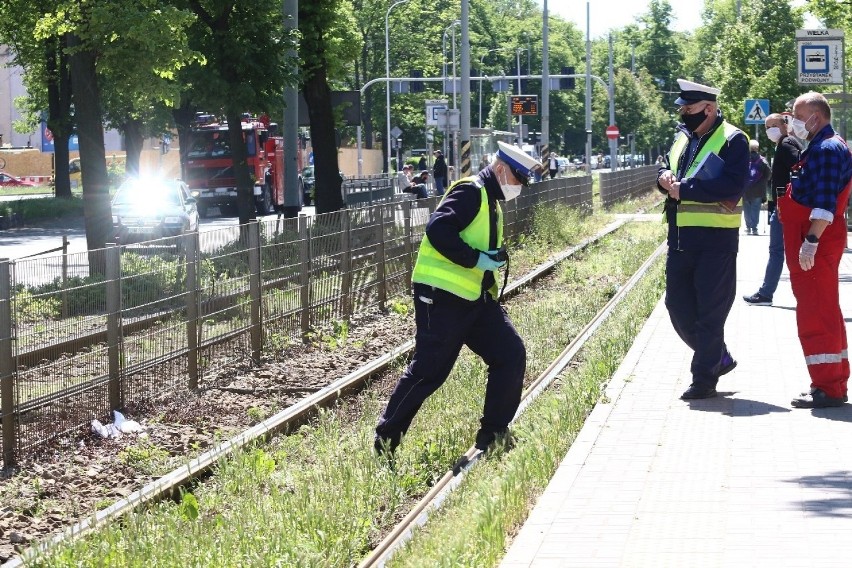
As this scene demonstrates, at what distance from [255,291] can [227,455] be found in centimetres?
439

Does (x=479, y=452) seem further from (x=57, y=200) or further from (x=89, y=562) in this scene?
(x=57, y=200)

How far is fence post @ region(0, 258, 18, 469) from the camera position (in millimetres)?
8750

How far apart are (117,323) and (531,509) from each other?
4417mm

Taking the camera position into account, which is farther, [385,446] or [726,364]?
[726,364]

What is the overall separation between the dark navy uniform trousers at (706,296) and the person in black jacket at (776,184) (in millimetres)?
3523

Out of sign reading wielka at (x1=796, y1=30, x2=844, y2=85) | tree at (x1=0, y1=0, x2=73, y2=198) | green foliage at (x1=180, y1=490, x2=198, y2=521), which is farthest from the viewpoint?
tree at (x1=0, y1=0, x2=73, y2=198)

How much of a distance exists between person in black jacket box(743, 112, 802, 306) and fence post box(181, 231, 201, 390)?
501 cm

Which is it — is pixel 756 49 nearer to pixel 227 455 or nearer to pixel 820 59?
pixel 820 59

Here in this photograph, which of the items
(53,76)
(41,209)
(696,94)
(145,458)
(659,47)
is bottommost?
(41,209)

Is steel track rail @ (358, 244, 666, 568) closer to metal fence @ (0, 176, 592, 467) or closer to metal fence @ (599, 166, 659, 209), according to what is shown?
metal fence @ (0, 176, 592, 467)

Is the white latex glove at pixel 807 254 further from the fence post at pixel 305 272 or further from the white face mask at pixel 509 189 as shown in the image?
the fence post at pixel 305 272

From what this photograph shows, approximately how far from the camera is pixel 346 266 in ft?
52.4

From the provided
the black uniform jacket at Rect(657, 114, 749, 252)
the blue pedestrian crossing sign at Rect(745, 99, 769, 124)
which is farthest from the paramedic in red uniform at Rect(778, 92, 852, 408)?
the blue pedestrian crossing sign at Rect(745, 99, 769, 124)

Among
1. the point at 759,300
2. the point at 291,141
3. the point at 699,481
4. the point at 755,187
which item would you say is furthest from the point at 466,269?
the point at 755,187
